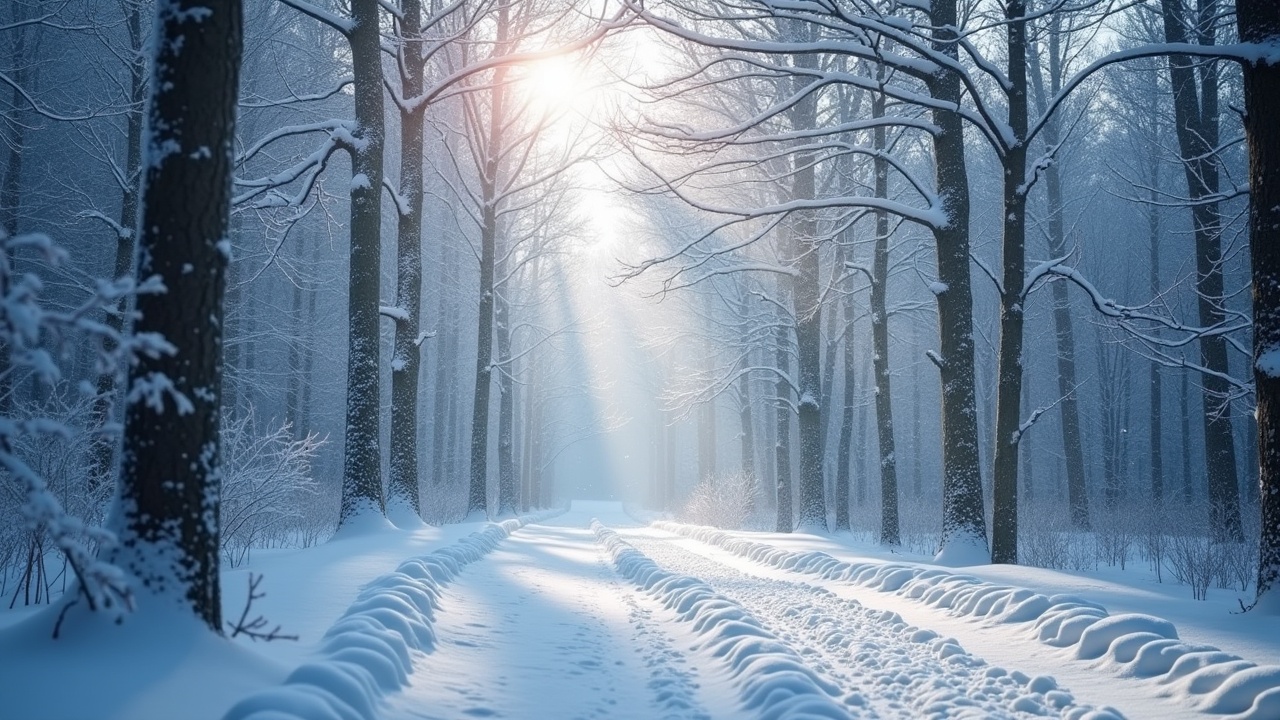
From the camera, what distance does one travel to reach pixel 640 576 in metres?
7.75

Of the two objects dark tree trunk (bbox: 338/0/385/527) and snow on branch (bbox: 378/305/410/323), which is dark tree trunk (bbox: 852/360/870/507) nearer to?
snow on branch (bbox: 378/305/410/323)

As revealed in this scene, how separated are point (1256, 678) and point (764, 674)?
191 cm

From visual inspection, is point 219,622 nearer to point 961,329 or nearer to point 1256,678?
point 1256,678

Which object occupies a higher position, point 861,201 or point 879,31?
point 879,31

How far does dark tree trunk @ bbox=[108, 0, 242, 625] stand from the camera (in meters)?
2.97

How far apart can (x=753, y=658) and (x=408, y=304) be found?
28.5ft

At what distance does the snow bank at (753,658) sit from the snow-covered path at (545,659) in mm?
230

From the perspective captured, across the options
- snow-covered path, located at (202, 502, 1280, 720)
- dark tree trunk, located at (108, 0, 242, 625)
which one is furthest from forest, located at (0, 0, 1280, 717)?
snow-covered path, located at (202, 502, 1280, 720)

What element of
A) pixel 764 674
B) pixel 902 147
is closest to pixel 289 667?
pixel 764 674

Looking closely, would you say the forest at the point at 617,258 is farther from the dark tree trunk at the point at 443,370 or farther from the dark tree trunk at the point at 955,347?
the dark tree trunk at the point at 443,370

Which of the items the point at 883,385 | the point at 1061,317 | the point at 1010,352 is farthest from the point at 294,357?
the point at 1010,352

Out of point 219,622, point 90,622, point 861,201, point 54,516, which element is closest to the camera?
point 54,516

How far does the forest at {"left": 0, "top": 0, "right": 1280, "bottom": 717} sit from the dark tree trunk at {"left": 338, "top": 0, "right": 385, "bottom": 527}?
4cm

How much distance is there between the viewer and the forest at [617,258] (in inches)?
122
